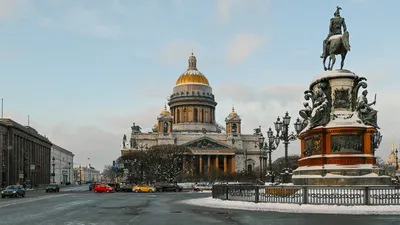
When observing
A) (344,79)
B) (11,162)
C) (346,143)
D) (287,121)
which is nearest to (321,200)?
(346,143)

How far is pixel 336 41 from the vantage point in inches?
1287

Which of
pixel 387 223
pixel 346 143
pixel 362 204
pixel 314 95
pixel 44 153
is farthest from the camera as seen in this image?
pixel 44 153

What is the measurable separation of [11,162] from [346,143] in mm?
Answer: 91545

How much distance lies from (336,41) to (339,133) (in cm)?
633

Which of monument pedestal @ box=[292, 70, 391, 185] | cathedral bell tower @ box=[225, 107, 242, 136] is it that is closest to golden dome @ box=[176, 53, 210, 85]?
cathedral bell tower @ box=[225, 107, 242, 136]

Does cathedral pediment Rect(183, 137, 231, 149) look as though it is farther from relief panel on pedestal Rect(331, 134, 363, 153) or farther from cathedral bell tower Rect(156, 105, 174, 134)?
relief panel on pedestal Rect(331, 134, 363, 153)

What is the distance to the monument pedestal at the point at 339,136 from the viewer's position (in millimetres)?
28734

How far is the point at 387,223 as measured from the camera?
19.7 m

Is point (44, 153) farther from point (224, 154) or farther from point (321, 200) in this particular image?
point (321, 200)

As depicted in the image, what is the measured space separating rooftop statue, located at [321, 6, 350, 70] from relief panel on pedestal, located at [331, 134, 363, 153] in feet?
17.6

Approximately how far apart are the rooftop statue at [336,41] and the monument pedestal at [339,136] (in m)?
1.90

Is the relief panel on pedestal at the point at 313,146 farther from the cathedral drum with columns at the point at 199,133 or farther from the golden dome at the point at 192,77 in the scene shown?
the golden dome at the point at 192,77

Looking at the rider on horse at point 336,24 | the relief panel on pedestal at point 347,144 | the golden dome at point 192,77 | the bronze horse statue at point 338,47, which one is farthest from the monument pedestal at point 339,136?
the golden dome at point 192,77

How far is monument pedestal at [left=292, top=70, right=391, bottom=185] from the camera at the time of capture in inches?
1131
